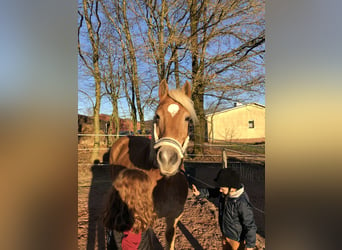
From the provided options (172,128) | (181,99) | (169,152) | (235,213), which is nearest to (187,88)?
(181,99)

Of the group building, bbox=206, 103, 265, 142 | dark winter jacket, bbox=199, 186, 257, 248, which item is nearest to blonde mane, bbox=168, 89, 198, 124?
dark winter jacket, bbox=199, 186, 257, 248

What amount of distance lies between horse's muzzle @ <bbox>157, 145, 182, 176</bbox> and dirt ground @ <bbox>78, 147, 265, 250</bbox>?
2.71 ft

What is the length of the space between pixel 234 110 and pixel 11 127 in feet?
9.12

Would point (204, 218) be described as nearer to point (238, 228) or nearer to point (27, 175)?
point (238, 228)

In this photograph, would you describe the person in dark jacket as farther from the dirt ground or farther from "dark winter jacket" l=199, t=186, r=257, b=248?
the dirt ground

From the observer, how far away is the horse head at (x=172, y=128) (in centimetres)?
111

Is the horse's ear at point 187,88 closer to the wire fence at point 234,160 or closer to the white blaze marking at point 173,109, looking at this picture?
the white blaze marking at point 173,109

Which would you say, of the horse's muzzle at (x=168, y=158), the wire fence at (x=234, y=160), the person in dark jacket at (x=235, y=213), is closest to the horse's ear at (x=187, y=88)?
the horse's muzzle at (x=168, y=158)

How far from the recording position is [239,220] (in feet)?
4.42

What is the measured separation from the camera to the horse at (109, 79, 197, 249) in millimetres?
1124

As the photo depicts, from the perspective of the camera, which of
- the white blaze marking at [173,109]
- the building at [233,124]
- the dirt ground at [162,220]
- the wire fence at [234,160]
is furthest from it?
the wire fence at [234,160]

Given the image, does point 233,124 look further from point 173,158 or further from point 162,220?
point 173,158

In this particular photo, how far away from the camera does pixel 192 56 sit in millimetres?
1878

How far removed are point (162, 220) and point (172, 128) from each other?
2166mm
